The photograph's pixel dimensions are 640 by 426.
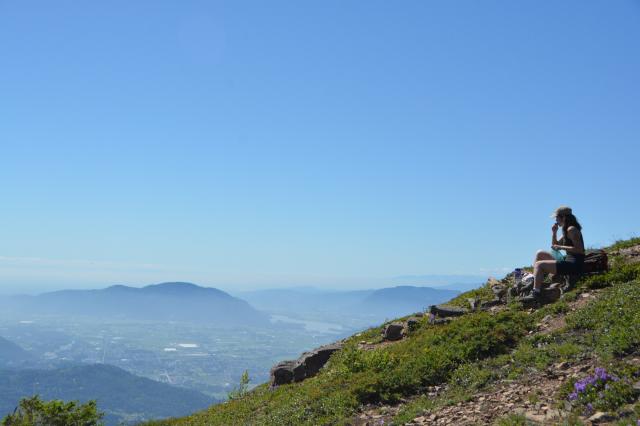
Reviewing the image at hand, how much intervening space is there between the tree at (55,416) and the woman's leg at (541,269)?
2203 centimetres

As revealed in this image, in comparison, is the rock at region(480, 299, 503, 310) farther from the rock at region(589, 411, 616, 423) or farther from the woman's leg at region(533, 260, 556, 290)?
the rock at region(589, 411, 616, 423)

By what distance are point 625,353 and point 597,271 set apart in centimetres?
677

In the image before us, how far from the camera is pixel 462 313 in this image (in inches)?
690

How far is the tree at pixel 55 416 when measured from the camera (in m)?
24.2

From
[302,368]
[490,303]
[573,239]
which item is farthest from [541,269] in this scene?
[302,368]

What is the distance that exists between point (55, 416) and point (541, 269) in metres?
25.1

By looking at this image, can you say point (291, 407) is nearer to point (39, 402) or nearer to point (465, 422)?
point (465, 422)

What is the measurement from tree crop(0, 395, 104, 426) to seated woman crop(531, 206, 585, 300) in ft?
72.8

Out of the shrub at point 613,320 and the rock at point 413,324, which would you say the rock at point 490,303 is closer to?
the rock at point 413,324

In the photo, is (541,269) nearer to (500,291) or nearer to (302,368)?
(500,291)

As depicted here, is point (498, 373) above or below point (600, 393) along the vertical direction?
below

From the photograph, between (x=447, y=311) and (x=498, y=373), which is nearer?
Answer: (x=498, y=373)

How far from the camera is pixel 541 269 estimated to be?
1569 centimetres

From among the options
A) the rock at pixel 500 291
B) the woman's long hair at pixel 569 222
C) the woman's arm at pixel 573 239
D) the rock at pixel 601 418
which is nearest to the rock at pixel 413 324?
the rock at pixel 500 291
